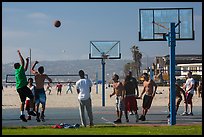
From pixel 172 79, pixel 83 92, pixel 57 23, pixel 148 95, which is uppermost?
pixel 57 23

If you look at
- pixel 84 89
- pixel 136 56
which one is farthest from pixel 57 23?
pixel 136 56

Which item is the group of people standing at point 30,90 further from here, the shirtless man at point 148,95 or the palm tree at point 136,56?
the palm tree at point 136,56

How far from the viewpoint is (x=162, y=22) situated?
1817 cm

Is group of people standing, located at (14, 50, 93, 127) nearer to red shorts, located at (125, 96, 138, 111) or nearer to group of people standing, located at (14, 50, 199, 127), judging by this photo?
group of people standing, located at (14, 50, 199, 127)

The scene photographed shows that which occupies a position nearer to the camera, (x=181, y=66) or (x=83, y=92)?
(x=83, y=92)

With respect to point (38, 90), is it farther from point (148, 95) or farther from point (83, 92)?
point (148, 95)

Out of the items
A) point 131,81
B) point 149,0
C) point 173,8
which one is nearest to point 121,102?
point 131,81

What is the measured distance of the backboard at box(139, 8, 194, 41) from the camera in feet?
59.8

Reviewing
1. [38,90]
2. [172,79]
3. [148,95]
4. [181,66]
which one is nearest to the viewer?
[172,79]

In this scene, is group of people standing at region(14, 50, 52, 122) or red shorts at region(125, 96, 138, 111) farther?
red shorts at region(125, 96, 138, 111)

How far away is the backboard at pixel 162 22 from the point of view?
18.2 m

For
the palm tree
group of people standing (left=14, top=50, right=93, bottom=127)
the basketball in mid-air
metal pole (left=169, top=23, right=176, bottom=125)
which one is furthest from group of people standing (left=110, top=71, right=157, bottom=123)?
the palm tree

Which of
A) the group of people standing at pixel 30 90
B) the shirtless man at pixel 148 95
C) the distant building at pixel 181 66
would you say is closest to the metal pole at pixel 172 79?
the shirtless man at pixel 148 95

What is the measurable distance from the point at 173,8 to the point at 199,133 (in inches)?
302
